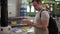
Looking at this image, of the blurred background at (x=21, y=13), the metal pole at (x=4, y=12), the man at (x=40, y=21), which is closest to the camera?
the man at (x=40, y=21)

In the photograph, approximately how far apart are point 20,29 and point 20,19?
196 millimetres

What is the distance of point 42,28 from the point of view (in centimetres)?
204

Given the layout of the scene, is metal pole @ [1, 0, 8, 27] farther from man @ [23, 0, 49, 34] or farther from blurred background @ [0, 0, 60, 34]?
blurred background @ [0, 0, 60, 34]

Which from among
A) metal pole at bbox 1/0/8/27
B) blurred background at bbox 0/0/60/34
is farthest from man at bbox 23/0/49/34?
blurred background at bbox 0/0/60/34

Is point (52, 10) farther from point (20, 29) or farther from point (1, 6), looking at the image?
point (1, 6)

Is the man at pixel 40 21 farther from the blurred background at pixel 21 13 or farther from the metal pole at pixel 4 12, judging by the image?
the blurred background at pixel 21 13

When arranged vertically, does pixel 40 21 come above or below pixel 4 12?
below

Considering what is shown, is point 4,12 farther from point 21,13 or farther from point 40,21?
point 21,13

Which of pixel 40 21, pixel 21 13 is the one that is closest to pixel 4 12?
pixel 40 21

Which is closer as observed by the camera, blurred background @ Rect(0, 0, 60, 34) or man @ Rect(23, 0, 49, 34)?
man @ Rect(23, 0, 49, 34)

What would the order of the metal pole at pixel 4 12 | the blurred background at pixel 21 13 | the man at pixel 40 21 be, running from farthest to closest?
the blurred background at pixel 21 13, the metal pole at pixel 4 12, the man at pixel 40 21

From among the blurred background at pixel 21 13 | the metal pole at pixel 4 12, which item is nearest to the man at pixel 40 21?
the metal pole at pixel 4 12

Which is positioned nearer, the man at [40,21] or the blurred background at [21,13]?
the man at [40,21]

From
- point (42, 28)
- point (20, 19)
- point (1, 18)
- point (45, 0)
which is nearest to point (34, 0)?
point (42, 28)
